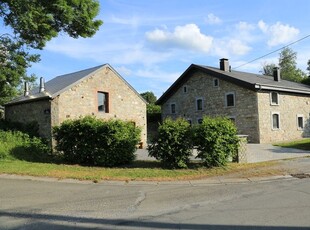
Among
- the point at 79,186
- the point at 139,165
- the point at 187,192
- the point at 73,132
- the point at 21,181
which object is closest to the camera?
the point at 187,192

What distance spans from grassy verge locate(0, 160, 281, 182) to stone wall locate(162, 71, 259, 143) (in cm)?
1695

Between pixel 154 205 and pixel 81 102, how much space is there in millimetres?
17781

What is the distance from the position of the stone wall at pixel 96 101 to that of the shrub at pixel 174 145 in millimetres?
11388

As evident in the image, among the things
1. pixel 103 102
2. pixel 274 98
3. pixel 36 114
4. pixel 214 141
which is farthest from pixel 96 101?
pixel 274 98

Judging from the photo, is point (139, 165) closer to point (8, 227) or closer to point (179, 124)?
point (179, 124)

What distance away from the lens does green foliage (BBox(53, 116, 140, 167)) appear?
14.1 metres

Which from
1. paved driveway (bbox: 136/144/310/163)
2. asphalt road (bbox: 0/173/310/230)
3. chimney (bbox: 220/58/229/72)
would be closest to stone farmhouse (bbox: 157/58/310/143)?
chimney (bbox: 220/58/229/72)

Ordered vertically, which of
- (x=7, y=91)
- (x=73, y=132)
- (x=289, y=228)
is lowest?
(x=289, y=228)

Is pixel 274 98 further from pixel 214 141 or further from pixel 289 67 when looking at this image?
pixel 289 67

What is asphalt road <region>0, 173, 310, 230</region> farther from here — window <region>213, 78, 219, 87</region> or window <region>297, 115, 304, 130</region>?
window <region>297, 115, 304, 130</region>

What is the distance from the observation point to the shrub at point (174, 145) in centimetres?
1290

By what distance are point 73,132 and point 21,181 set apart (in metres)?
4.81

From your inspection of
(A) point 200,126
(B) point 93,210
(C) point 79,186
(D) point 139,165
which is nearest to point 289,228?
(B) point 93,210

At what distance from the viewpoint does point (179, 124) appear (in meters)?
13.3
